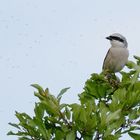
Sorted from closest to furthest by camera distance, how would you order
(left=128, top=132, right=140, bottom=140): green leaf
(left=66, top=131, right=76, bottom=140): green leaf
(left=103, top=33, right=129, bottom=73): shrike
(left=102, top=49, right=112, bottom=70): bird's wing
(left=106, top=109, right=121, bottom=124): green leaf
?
(left=66, top=131, right=76, bottom=140): green leaf → (left=106, top=109, right=121, bottom=124): green leaf → (left=128, top=132, right=140, bottom=140): green leaf → (left=103, top=33, right=129, bottom=73): shrike → (left=102, top=49, right=112, bottom=70): bird's wing

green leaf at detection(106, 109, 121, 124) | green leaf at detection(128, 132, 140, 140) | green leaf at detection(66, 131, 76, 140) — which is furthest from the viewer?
green leaf at detection(128, 132, 140, 140)

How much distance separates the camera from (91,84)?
6.02 meters

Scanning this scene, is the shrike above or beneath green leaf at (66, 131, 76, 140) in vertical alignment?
above

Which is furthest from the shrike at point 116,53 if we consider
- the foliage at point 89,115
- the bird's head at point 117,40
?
the foliage at point 89,115

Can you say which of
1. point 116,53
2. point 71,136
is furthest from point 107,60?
point 71,136

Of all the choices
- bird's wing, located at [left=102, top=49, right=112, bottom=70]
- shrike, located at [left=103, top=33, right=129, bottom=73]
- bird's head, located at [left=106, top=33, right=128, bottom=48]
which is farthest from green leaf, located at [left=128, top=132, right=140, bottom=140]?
bird's wing, located at [left=102, top=49, right=112, bottom=70]

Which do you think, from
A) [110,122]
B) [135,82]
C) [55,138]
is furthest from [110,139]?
[135,82]

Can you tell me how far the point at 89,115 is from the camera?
17.1 ft

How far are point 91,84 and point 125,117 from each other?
71cm

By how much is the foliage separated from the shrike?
15.0 feet

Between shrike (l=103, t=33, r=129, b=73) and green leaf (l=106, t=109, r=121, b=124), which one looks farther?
shrike (l=103, t=33, r=129, b=73)

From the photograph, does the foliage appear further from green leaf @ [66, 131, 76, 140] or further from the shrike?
the shrike

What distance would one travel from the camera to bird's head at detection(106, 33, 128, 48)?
422 inches

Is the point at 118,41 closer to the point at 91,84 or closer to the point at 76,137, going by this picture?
the point at 91,84
